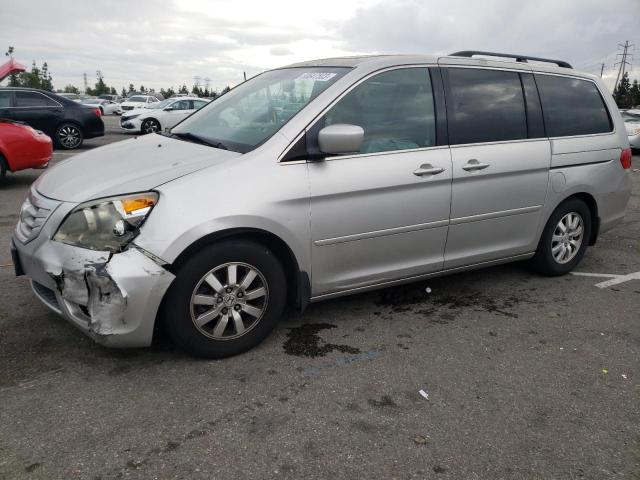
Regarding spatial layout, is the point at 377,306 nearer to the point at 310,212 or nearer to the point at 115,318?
the point at 310,212

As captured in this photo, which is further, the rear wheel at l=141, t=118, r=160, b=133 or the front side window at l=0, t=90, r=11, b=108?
the rear wheel at l=141, t=118, r=160, b=133

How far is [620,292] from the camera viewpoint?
4562mm

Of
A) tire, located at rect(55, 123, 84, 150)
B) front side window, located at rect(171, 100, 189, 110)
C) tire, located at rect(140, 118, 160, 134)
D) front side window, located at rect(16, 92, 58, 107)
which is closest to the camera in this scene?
front side window, located at rect(16, 92, 58, 107)

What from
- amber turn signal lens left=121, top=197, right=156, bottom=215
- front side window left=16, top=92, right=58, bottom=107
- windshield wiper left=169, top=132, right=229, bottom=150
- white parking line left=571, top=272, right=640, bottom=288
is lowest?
white parking line left=571, top=272, right=640, bottom=288

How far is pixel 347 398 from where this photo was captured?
2848mm

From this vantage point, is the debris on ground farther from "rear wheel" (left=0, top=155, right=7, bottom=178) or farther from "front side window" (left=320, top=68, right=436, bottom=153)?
"rear wheel" (left=0, top=155, right=7, bottom=178)

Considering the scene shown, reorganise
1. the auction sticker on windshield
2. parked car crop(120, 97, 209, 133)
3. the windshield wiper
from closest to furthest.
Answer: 1. the windshield wiper
2. the auction sticker on windshield
3. parked car crop(120, 97, 209, 133)

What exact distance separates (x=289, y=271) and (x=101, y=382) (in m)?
1.23

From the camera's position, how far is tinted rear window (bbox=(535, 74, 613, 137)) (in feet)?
14.7

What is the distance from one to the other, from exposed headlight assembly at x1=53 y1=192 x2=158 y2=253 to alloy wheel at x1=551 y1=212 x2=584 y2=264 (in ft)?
11.2

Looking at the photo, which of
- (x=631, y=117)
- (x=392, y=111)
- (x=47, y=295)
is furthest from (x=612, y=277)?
(x=631, y=117)

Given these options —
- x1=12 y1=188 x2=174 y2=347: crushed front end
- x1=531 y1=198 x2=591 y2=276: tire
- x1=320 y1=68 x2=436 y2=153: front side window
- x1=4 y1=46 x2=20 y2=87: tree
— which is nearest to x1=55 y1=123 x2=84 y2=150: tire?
x1=12 y1=188 x2=174 y2=347: crushed front end

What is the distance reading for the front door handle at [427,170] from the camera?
3.64 metres

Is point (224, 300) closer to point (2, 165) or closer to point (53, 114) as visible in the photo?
point (2, 165)
